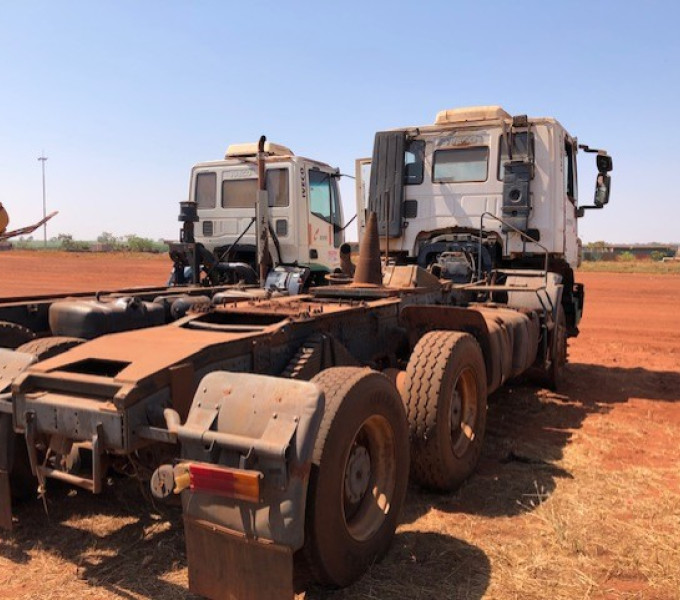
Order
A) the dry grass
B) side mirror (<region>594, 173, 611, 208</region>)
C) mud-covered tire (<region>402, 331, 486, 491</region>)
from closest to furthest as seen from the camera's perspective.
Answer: the dry grass, mud-covered tire (<region>402, 331, 486, 491</region>), side mirror (<region>594, 173, 611, 208</region>)

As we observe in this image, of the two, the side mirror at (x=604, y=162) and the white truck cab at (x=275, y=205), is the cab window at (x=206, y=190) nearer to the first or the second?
the white truck cab at (x=275, y=205)

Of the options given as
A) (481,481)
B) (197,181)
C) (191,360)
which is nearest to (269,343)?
(191,360)

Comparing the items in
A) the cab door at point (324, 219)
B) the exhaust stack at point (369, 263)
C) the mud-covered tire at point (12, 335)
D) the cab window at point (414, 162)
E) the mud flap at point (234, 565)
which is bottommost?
the mud flap at point (234, 565)

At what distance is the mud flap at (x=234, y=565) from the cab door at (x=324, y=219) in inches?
296

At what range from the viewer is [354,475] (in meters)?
3.18

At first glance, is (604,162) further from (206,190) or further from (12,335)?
(12,335)

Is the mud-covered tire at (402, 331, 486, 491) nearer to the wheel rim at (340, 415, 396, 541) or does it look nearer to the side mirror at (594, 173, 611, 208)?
the wheel rim at (340, 415, 396, 541)

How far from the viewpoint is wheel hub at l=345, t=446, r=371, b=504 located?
10.3 feet

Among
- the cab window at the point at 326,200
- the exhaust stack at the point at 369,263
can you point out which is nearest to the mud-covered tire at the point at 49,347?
the exhaust stack at the point at 369,263

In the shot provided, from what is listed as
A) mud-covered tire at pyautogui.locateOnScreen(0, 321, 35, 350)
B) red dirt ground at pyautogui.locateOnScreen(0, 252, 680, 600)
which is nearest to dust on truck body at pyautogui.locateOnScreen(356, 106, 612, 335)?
red dirt ground at pyautogui.locateOnScreen(0, 252, 680, 600)

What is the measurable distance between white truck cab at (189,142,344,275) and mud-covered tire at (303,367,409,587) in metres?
6.13

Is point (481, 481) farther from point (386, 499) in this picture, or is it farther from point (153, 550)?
point (153, 550)

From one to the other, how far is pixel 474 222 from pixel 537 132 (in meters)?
1.26

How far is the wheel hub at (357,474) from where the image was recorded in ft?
10.3
